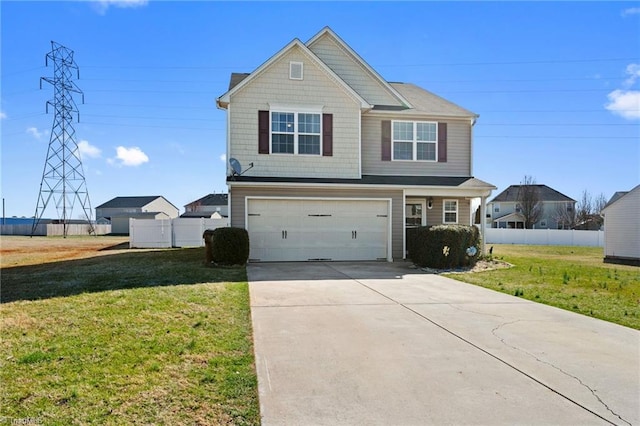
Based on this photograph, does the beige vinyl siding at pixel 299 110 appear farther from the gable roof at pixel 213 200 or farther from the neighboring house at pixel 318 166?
the gable roof at pixel 213 200

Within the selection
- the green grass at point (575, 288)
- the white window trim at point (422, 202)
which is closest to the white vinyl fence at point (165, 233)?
the white window trim at point (422, 202)

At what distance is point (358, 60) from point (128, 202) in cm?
6934

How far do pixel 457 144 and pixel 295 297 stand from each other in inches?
466

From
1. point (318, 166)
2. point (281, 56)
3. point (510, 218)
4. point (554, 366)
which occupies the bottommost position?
point (554, 366)

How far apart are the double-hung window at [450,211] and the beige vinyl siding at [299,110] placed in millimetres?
4356

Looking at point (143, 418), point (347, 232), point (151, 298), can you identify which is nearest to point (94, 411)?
point (143, 418)

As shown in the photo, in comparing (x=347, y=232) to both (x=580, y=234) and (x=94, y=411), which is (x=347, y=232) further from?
(x=580, y=234)

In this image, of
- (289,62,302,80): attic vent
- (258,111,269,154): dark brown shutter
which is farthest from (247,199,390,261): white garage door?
(289,62,302,80): attic vent

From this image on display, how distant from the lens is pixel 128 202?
75625 millimetres

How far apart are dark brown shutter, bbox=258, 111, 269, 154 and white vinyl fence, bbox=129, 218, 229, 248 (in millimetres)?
9879

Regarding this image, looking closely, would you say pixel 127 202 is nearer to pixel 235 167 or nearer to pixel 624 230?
pixel 235 167

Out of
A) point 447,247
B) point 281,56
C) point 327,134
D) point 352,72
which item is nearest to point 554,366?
point 447,247

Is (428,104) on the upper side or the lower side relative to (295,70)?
lower

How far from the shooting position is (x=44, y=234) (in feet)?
157
